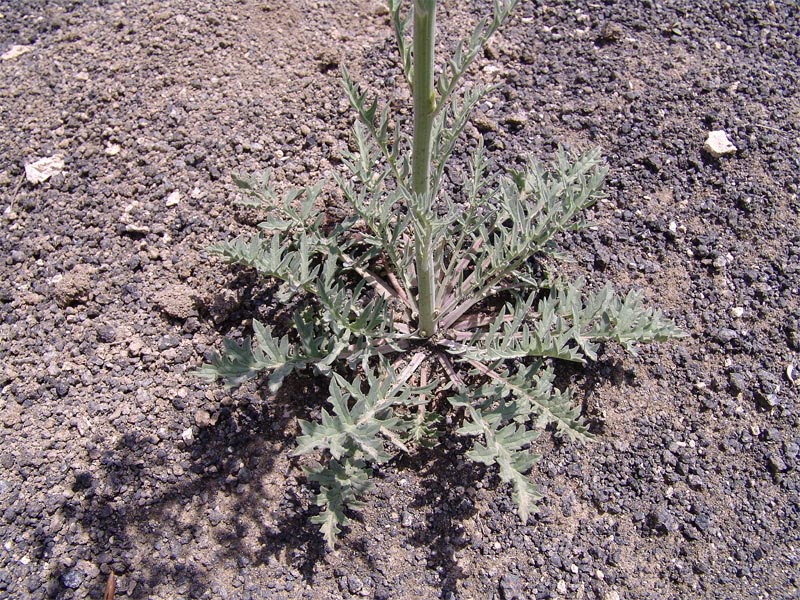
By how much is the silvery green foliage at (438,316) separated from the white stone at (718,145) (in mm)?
834

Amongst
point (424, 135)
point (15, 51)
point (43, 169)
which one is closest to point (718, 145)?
point (424, 135)

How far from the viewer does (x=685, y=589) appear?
2512 mm

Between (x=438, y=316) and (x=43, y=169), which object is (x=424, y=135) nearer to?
(x=438, y=316)

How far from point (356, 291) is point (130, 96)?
6.68 ft

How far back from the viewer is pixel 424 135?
2.02m

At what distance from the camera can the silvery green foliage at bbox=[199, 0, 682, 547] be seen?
86.8 inches

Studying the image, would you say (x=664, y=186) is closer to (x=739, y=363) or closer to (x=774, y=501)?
(x=739, y=363)

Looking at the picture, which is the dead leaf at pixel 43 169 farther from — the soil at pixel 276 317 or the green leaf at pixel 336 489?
the green leaf at pixel 336 489

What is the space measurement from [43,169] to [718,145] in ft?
11.1

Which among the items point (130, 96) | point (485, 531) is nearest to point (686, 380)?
point (485, 531)

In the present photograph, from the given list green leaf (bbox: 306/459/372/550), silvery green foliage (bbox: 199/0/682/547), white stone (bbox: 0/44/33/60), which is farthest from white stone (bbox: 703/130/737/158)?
white stone (bbox: 0/44/33/60)

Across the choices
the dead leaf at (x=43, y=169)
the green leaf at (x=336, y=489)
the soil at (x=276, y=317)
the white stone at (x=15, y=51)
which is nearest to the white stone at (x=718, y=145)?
the soil at (x=276, y=317)

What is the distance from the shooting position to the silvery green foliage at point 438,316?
221 cm

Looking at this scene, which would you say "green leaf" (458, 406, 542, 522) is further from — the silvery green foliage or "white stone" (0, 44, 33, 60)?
"white stone" (0, 44, 33, 60)
